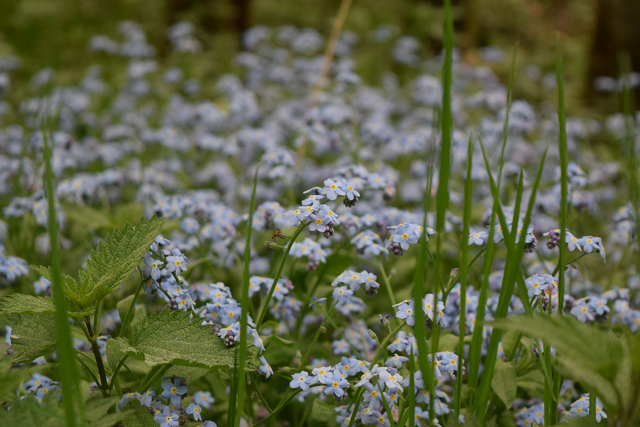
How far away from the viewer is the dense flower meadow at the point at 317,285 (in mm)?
1419

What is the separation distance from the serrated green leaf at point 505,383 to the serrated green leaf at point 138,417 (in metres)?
1.08

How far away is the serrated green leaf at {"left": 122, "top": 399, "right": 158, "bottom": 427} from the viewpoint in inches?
58.9

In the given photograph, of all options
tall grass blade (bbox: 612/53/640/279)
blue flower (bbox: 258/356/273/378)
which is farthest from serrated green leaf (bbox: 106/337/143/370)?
tall grass blade (bbox: 612/53/640/279)

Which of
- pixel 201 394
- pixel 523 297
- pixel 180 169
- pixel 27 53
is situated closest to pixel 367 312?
pixel 201 394

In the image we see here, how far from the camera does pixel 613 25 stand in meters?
6.72

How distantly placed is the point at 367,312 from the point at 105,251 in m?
1.57

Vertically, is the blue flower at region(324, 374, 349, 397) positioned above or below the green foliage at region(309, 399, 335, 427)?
above

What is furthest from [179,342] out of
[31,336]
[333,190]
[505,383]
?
[505,383]

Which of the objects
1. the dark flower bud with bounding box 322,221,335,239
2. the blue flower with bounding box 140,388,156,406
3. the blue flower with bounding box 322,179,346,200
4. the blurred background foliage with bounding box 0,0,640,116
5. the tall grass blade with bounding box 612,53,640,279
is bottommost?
the blue flower with bounding box 140,388,156,406

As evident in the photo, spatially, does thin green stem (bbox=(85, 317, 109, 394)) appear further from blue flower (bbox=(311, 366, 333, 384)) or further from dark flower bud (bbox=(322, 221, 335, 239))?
dark flower bud (bbox=(322, 221, 335, 239))

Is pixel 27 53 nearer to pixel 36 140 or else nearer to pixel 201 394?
pixel 36 140

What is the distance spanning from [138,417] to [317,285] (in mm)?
1042

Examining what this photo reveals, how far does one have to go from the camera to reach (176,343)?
1.54 meters

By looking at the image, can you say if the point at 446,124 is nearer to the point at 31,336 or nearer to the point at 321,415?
the point at 321,415
